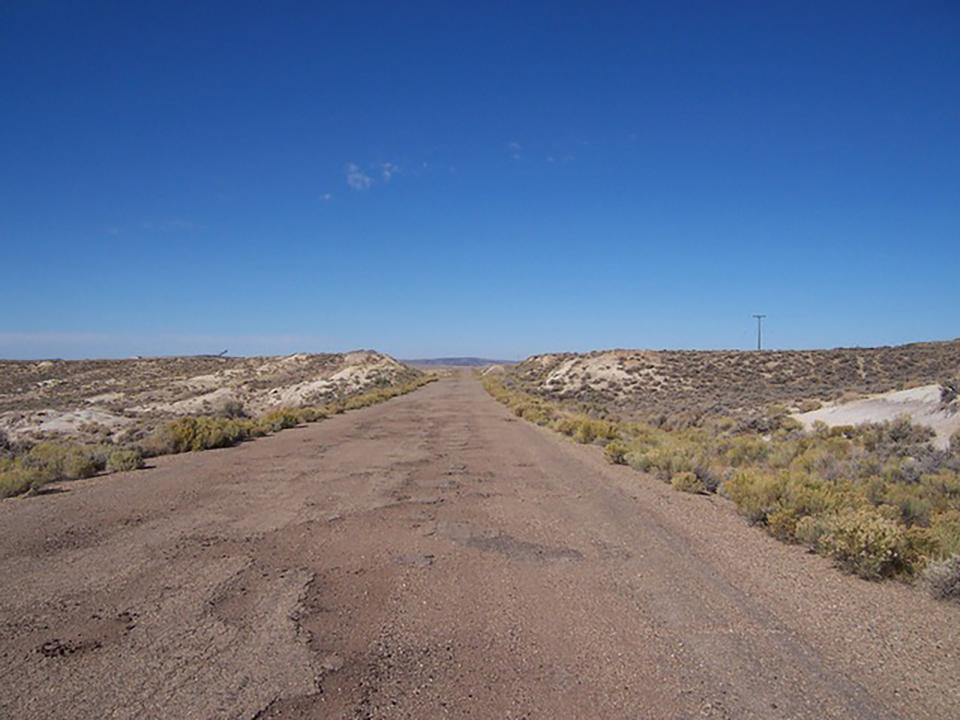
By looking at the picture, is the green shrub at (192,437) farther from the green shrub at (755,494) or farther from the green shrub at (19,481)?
the green shrub at (755,494)

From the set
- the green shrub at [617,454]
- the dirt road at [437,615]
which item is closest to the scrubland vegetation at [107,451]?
the dirt road at [437,615]

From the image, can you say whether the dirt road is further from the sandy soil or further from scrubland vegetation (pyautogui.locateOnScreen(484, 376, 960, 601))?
the sandy soil

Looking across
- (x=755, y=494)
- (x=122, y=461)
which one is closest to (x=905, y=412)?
(x=755, y=494)

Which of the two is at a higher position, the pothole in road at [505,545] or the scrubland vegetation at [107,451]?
the scrubland vegetation at [107,451]

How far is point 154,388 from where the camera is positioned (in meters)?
60.2

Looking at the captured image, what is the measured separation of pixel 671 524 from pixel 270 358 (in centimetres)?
8963

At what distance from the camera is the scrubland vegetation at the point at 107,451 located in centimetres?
1169

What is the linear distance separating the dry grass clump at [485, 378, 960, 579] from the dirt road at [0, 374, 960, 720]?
1.53ft

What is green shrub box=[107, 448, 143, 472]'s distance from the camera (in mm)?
13477

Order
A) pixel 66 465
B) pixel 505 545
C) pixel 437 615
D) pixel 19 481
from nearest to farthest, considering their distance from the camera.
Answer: pixel 437 615
pixel 505 545
pixel 19 481
pixel 66 465

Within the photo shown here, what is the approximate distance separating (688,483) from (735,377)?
131 ft

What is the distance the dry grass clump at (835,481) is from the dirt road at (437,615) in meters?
0.47

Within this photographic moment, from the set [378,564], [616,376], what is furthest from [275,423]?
[616,376]

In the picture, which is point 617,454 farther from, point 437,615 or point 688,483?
point 437,615
